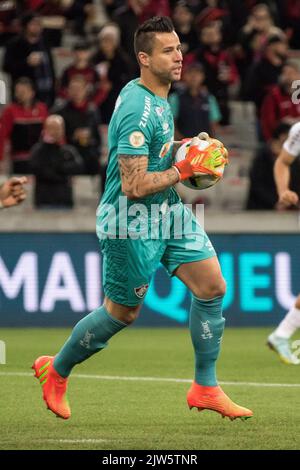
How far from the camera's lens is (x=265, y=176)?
49.4 ft

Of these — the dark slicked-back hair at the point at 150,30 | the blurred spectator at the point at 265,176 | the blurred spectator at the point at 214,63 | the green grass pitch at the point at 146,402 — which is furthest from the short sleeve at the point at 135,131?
the blurred spectator at the point at 214,63

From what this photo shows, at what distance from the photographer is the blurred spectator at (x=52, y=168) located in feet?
47.5

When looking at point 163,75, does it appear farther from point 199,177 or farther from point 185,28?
point 185,28

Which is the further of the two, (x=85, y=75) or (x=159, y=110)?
(x=85, y=75)

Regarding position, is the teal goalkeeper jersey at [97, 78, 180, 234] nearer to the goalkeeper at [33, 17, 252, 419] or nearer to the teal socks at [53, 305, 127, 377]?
the goalkeeper at [33, 17, 252, 419]

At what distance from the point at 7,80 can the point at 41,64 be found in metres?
0.67

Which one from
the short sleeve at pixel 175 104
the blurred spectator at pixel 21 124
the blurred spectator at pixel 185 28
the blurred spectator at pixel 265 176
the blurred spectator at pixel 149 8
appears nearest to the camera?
the blurred spectator at pixel 265 176

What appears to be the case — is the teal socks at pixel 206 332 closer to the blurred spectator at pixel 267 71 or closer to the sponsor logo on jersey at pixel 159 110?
the sponsor logo on jersey at pixel 159 110

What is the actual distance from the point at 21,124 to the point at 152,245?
8114mm

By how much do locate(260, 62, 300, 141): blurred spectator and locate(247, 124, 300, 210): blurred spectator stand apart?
0.79 metres

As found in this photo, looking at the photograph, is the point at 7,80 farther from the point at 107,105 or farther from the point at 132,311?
the point at 132,311

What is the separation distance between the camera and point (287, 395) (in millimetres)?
8836

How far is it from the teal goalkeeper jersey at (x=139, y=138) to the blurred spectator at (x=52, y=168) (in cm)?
691

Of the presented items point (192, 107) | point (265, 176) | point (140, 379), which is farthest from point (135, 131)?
point (192, 107)
